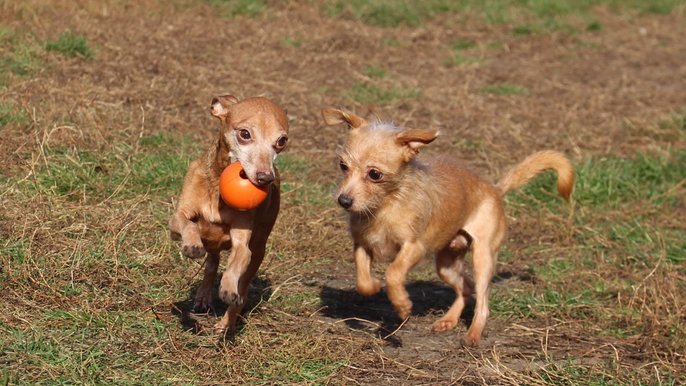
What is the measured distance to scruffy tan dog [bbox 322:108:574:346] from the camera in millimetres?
6496

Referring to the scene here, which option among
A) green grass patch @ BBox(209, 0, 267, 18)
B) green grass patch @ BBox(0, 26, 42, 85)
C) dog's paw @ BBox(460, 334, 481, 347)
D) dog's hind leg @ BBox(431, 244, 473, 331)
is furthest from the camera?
green grass patch @ BBox(209, 0, 267, 18)

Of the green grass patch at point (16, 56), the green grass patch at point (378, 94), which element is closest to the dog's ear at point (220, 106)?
the green grass patch at point (16, 56)

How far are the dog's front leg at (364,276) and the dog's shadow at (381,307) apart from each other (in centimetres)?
34

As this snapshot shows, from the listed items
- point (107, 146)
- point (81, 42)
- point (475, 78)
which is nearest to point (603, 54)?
point (475, 78)

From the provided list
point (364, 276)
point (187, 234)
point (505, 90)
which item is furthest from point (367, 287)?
point (505, 90)

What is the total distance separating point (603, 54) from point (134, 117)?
8316 millimetres

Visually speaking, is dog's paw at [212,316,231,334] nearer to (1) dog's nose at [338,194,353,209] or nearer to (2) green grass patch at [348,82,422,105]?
(1) dog's nose at [338,194,353,209]

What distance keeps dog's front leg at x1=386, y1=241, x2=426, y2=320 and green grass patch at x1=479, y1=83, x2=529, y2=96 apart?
21.6ft

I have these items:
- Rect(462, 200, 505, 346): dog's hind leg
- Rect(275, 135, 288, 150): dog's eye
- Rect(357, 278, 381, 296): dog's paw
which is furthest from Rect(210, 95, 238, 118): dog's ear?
Rect(462, 200, 505, 346): dog's hind leg

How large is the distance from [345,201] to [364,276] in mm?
576

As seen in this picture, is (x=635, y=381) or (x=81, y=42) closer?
(x=635, y=381)

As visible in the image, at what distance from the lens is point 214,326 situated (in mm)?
6402

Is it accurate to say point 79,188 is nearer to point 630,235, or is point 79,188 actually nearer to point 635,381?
point 635,381

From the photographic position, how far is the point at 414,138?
6.54 metres
